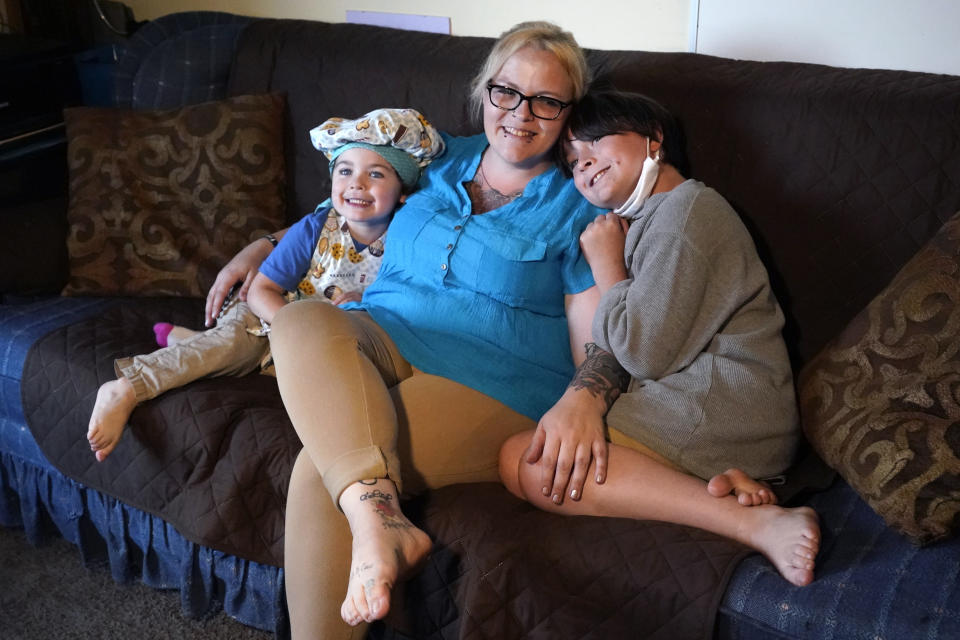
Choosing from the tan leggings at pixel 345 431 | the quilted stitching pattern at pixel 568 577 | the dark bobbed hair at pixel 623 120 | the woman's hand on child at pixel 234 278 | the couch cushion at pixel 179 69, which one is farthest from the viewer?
the couch cushion at pixel 179 69

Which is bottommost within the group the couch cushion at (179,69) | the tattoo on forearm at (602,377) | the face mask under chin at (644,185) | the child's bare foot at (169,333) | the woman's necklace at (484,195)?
the child's bare foot at (169,333)

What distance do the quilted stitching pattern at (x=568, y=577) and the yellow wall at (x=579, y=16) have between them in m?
1.29

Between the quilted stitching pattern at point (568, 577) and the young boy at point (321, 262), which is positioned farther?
the young boy at point (321, 262)

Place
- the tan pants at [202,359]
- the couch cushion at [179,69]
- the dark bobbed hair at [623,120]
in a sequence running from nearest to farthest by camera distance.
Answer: the dark bobbed hair at [623,120] → the tan pants at [202,359] → the couch cushion at [179,69]

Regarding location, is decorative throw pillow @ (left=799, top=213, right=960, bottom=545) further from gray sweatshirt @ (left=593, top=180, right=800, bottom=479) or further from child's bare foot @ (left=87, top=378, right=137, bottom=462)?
child's bare foot @ (left=87, top=378, right=137, bottom=462)

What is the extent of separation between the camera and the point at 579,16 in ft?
7.75

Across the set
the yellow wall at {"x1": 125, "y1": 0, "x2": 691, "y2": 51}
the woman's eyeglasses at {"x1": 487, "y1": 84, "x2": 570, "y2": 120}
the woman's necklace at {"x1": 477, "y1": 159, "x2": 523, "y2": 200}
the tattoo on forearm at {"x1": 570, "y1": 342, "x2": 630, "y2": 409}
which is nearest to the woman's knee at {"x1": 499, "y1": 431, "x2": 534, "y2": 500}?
the tattoo on forearm at {"x1": 570, "y1": 342, "x2": 630, "y2": 409}

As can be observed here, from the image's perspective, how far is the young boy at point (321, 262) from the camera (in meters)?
1.80

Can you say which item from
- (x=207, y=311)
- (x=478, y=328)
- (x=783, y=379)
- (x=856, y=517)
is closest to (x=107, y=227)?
(x=207, y=311)

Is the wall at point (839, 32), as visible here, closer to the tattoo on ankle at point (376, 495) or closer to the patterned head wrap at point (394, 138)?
the patterned head wrap at point (394, 138)

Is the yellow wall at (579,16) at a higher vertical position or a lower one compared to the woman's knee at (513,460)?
higher

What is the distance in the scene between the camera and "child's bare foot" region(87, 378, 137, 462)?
5.69 feet

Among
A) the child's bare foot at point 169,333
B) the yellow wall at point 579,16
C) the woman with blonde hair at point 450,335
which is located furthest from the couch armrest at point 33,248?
the yellow wall at point 579,16

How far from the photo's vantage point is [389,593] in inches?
49.5
